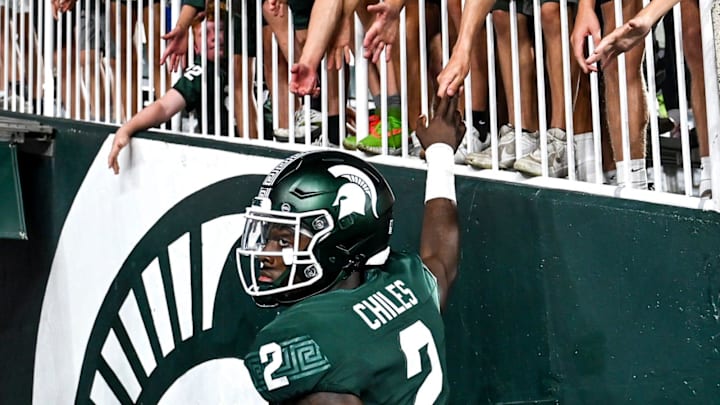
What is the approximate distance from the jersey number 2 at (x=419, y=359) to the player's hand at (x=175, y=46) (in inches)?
127

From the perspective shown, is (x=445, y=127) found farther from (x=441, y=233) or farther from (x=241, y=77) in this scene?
(x=241, y=77)

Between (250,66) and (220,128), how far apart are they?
0.37 metres

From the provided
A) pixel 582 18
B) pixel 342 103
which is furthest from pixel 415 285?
pixel 342 103

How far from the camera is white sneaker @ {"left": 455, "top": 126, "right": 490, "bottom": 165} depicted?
4234mm

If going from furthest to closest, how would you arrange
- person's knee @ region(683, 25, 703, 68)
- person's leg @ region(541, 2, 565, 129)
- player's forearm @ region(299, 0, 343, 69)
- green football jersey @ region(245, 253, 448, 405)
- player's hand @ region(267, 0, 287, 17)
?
1. player's hand @ region(267, 0, 287, 17)
2. player's forearm @ region(299, 0, 343, 69)
3. person's leg @ region(541, 2, 565, 129)
4. person's knee @ region(683, 25, 703, 68)
5. green football jersey @ region(245, 253, 448, 405)

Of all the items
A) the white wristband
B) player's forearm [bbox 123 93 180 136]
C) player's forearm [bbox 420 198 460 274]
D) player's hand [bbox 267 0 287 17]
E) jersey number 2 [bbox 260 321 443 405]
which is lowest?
jersey number 2 [bbox 260 321 443 405]

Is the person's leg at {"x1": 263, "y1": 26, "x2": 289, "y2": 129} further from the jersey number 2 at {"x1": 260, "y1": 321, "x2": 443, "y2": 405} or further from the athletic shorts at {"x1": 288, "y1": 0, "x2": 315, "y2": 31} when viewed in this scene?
the jersey number 2 at {"x1": 260, "y1": 321, "x2": 443, "y2": 405}

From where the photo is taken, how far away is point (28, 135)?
6812 mm

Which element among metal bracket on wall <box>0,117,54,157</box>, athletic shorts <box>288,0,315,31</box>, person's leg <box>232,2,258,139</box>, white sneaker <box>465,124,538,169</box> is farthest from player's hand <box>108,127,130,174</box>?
white sneaker <box>465,124,538,169</box>

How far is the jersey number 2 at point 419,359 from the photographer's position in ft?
8.91

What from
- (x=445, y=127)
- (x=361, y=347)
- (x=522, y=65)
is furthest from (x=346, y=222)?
(x=522, y=65)

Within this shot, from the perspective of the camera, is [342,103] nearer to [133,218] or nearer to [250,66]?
[250,66]

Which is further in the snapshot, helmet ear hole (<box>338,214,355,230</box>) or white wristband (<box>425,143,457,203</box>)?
white wristband (<box>425,143,457,203</box>)

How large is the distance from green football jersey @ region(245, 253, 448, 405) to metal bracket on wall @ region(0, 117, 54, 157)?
14.4 feet
